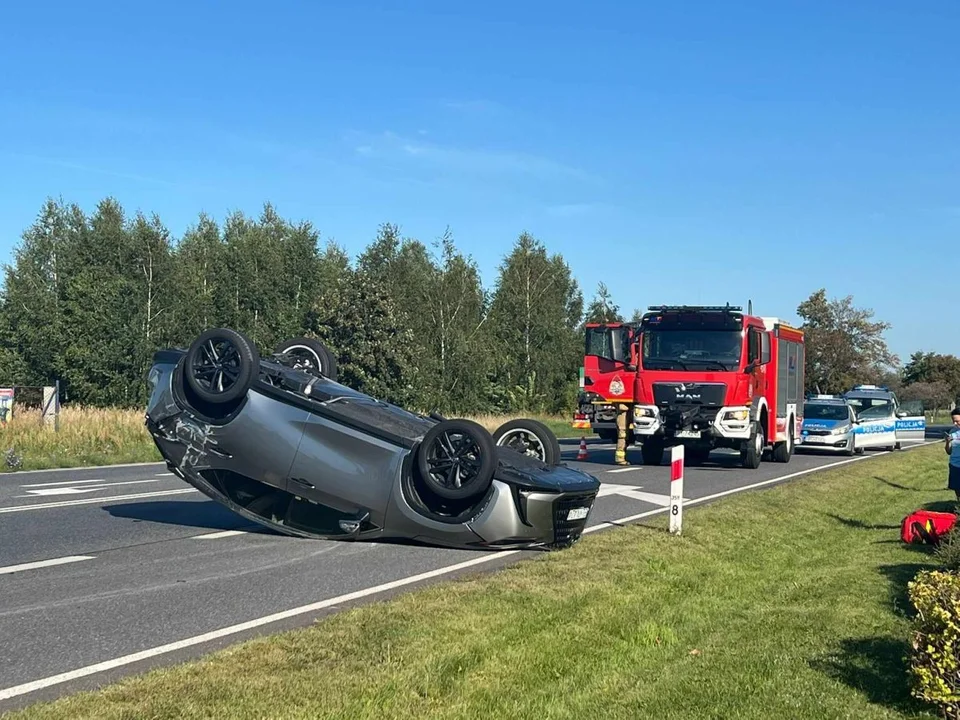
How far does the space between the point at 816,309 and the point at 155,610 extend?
56.0m

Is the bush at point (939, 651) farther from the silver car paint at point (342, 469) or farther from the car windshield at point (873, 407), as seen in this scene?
the car windshield at point (873, 407)

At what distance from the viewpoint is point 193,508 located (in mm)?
12633

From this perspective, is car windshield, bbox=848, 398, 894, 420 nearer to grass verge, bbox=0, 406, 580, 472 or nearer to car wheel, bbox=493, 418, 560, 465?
grass verge, bbox=0, 406, 580, 472

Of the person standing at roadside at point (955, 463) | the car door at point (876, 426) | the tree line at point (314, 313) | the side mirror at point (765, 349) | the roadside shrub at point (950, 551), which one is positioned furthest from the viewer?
the tree line at point (314, 313)

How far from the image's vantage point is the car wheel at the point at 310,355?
37.1 feet

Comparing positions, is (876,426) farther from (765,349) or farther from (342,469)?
(342,469)

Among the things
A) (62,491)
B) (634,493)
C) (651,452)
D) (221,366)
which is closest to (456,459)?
(221,366)

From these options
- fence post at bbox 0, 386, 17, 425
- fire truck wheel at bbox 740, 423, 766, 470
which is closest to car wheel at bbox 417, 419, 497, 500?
fire truck wheel at bbox 740, 423, 766, 470

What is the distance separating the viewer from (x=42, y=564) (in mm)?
8781

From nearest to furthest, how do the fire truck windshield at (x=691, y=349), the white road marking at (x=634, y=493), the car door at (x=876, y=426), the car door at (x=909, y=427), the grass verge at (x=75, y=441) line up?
the white road marking at (x=634, y=493), the fire truck windshield at (x=691, y=349), the grass verge at (x=75, y=441), the car door at (x=876, y=426), the car door at (x=909, y=427)

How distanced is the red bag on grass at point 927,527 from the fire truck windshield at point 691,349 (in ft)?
31.0

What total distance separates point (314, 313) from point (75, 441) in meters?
25.5

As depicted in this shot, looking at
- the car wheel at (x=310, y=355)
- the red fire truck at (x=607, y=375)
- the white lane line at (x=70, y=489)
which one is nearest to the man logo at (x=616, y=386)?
the red fire truck at (x=607, y=375)

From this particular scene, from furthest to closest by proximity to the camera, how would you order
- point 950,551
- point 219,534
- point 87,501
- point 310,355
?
1. point 87,501
2. point 310,355
3. point 219,534
4. point 950,551
